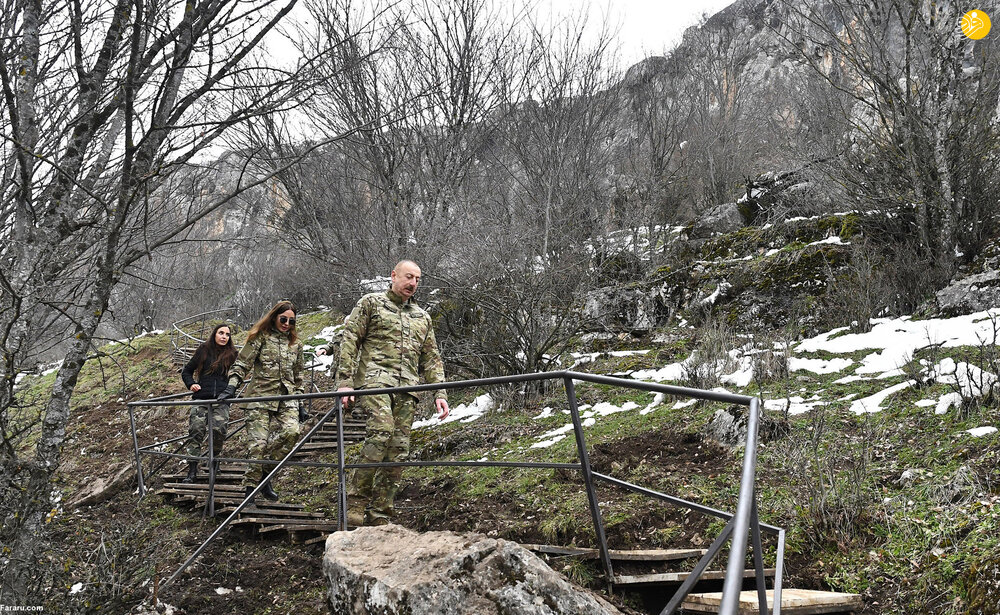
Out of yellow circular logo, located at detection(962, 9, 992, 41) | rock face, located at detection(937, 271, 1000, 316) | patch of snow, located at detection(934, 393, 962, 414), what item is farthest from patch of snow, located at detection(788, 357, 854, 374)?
yellow circular logo, located at detection(962, 9, 992, 41)

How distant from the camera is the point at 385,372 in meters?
4.27

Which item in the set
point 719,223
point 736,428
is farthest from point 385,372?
point 719,223

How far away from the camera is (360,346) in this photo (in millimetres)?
4359

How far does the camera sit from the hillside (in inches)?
114

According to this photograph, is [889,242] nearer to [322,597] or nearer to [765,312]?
[765,312]

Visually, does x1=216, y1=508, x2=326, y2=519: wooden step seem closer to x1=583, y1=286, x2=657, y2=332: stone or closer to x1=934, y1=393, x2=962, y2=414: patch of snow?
x1=934, y1=393, x2=962, y2=414: patch of snow

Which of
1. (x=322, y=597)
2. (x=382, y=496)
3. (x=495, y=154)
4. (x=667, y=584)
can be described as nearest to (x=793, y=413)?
(x=667, y=584)

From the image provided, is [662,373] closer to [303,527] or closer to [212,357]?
[303,527]

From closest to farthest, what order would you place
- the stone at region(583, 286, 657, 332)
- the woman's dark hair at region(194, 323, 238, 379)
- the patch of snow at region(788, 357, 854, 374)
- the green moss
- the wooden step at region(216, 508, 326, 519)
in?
the wooden step at region(216, 508, 326, 519) < the patch of snow at region(788, 357, 854, 374) < the woman's dark hair at region(194, 323, 238, 379) < the green moss < the stone at region(583, 286, 657, 332)

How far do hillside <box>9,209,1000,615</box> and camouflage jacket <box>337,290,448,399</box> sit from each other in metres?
1.15

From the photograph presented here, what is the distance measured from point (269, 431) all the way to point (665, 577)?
154 inches

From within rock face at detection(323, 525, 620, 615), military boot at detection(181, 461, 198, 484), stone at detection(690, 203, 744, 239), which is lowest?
military boot at detection(181, 461, 198, 484)

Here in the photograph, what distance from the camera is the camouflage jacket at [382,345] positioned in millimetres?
4262

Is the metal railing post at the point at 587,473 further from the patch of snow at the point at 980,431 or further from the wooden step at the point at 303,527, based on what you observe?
the patch of snow at the point at 980,431
